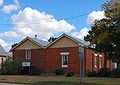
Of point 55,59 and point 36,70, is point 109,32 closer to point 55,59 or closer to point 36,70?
point 55,59

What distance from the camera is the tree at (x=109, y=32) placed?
32094mm

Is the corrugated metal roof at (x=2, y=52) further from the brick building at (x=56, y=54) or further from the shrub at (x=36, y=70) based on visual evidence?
the shrub at (x=36, y=70)

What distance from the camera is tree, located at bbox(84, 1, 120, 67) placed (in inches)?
1264

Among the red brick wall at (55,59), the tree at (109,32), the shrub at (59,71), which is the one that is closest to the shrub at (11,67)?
the red brick wall at (55,59)

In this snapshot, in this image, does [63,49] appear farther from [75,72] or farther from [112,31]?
[112,31]

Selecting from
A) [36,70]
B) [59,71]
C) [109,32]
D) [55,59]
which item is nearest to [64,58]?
[55,59]

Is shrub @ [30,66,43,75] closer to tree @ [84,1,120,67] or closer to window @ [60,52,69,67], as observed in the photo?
window @ [60,52,69,67]

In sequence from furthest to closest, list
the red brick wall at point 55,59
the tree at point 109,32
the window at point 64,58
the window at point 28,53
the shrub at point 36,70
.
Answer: the window at point 28,53, the shrub at point 36,70, the window at point 64,58, the red brick wall at point 55,59, the tree at point 109,32

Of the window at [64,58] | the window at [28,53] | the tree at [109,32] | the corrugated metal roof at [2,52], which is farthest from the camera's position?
the corrugated metal roof at [2,52]

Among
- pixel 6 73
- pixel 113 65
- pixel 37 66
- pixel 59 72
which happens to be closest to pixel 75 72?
pixel 59 72

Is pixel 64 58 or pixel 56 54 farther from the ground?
pixel 56 54

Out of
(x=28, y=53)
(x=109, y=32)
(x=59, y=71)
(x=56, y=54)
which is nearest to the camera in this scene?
(x=109, y=32)

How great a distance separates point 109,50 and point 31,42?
1057 inches

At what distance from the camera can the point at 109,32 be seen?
32.3 m
